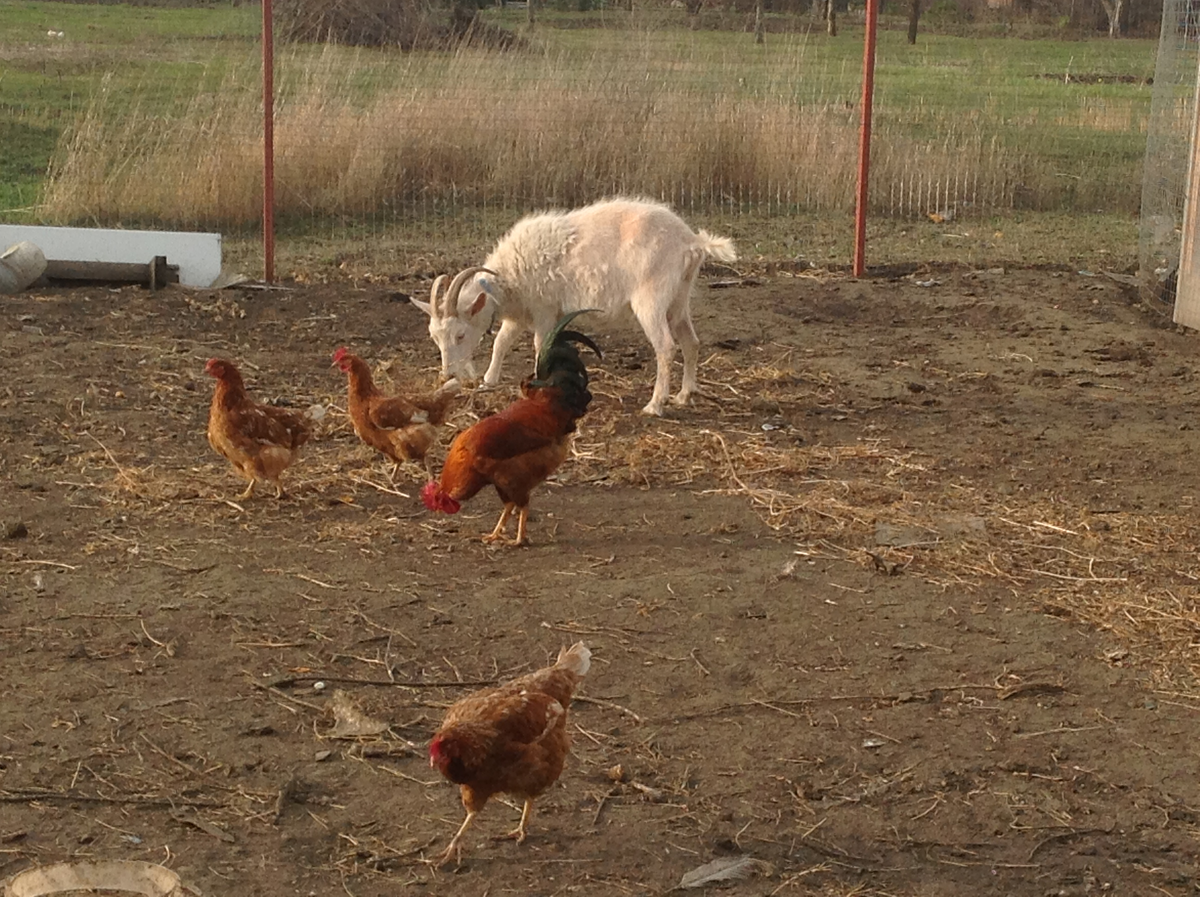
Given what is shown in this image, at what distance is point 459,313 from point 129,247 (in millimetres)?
3936

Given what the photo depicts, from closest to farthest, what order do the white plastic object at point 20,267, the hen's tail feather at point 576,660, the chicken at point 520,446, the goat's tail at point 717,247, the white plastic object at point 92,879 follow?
the white plastic object at point 92,879 → the hen's tail feather at point 576,660 → the chicken at point 520,446 → the goat's tail at point 717,247 → the white plastic object at point 20,267

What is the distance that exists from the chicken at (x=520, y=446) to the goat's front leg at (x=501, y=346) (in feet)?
7.94

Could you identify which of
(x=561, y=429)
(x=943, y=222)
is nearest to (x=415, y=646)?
(x=561, y=429)

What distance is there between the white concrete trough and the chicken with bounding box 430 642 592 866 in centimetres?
770

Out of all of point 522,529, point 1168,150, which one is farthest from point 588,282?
point 1168,150

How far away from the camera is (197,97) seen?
13.1 metres

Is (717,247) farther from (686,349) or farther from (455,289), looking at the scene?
(455,289)

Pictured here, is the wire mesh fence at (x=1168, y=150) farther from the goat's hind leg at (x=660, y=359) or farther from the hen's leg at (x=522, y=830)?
the hen's leg at (x=522, y=830)

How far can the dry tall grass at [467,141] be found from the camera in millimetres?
12688

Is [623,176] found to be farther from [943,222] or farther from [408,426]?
[408,426]

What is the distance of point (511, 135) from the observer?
13070mm

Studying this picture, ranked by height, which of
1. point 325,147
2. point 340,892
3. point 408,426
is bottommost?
point 340,892

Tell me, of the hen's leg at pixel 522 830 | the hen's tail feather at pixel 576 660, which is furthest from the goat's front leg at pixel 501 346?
the hen's leg at pixel 522 830

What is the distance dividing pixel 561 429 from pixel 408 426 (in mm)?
874
